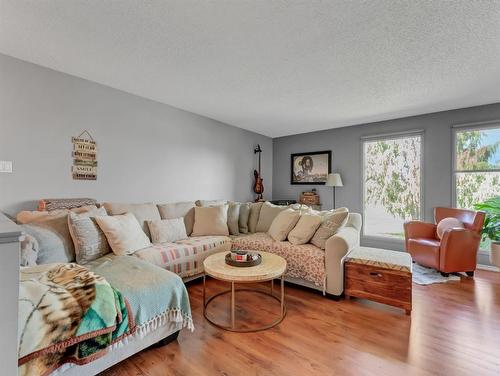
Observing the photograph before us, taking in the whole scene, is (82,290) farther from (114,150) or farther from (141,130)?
(141,130)

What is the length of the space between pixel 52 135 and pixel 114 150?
632 millimetres

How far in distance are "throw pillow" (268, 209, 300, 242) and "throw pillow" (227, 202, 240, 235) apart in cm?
68

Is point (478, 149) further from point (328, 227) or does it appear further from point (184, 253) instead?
point (184, 253)

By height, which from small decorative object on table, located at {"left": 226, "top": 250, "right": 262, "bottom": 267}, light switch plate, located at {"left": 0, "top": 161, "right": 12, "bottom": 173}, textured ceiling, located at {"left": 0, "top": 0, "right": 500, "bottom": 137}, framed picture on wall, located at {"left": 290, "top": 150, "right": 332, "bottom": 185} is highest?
textured ceiling, located at {"left": 0, "top": 0, "right": 500, "bottom": 137}

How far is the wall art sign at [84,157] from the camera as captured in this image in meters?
2.76

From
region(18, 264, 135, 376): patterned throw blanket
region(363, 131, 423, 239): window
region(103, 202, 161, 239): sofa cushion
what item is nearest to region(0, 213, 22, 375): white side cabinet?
region(18, 264, 135, 376): patterned throw blanket

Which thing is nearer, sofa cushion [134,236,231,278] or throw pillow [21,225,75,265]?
throw pillow [21,225,75,265]

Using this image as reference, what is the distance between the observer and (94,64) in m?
2.45

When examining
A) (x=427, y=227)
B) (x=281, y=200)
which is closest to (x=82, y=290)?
(x=427, y=227)

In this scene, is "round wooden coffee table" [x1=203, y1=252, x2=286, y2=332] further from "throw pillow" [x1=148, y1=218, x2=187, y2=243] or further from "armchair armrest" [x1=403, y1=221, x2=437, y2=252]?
"armchair armrest" [x1=403, y1=221, x2=437, y2=252]

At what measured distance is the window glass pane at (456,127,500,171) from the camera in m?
3.49

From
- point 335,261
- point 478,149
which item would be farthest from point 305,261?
point 478,149

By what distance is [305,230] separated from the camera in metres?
2.82

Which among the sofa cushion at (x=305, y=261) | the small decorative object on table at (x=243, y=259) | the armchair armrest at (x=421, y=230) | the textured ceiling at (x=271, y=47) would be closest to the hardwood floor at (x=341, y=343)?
the sofa cushion at (x=305, y=261)
